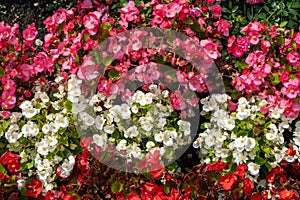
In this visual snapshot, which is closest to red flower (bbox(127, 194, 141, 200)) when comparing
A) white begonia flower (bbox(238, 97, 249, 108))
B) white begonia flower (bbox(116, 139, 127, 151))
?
white begonia flower (bbox(116, 139, 127, 151))

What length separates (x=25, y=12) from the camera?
407 cm

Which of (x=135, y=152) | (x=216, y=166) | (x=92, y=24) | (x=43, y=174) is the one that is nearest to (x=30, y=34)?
(x=92, y=24)

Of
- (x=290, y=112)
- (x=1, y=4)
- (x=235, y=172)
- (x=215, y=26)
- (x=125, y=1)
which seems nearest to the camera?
(x=235, y=172)

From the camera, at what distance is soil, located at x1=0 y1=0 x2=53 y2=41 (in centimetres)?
404

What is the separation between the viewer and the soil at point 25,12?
404 centimetres

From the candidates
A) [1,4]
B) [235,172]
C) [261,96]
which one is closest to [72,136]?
[235,172]

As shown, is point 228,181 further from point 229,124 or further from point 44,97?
point 44,97

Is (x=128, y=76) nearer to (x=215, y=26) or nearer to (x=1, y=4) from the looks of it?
(x=215, y=26)

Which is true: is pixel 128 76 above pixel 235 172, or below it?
above

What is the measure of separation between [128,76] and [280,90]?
3.25ft

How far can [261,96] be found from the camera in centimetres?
325

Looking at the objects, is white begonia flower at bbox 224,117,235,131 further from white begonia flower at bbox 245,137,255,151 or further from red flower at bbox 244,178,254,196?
red flower at bbox 244,178,254,196

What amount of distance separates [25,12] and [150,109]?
1613 mm

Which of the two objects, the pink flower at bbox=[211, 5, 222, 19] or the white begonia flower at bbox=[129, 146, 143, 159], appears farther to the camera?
the pink flower at bbox=[211, 5, 222, 19]
